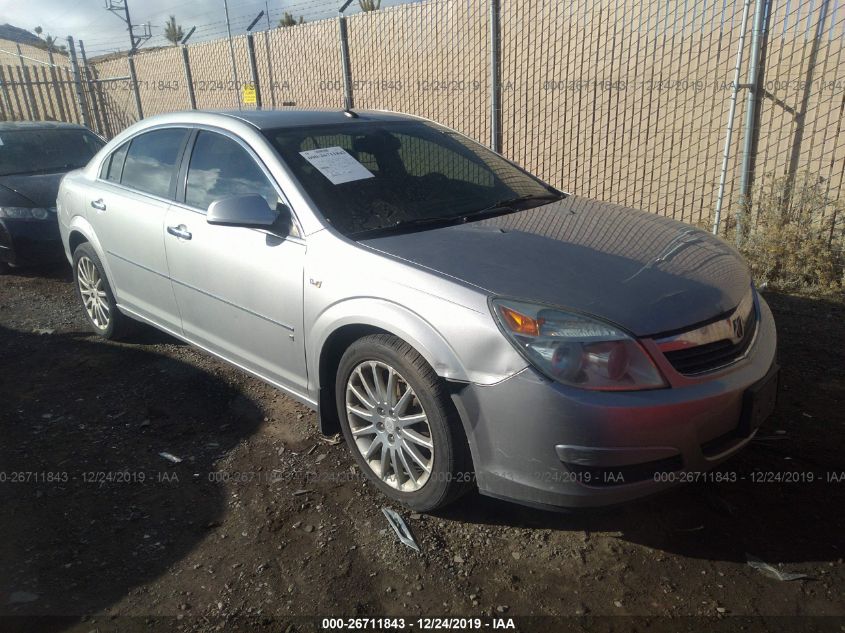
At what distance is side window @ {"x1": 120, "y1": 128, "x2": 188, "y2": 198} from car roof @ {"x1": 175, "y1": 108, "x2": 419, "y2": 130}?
0.66 feet

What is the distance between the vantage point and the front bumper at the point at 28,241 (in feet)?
22.7

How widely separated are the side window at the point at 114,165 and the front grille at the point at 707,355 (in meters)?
3.95

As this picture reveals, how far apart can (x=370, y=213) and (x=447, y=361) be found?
41.4 inches

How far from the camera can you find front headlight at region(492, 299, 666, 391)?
2385 mm

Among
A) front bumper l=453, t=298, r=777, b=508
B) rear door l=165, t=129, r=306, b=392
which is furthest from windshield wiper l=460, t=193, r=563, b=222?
front bumper l=453, t=298, r=777, b=508

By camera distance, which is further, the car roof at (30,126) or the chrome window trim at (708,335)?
the car roof at (30,126)

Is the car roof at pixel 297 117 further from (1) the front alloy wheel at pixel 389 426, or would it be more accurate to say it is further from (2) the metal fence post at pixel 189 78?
(2) the metal fence post at pixel 189 78

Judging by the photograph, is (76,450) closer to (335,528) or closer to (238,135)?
(335,528)

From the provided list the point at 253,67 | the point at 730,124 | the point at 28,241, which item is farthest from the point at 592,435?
the point at 253,67

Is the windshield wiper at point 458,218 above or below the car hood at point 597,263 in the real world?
above

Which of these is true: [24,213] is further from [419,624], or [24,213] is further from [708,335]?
[708,335]

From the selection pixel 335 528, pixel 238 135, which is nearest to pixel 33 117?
pixel 238 135

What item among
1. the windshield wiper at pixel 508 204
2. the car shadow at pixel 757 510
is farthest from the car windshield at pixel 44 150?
the car shadow at pixel 757 510

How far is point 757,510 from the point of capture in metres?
2.93
